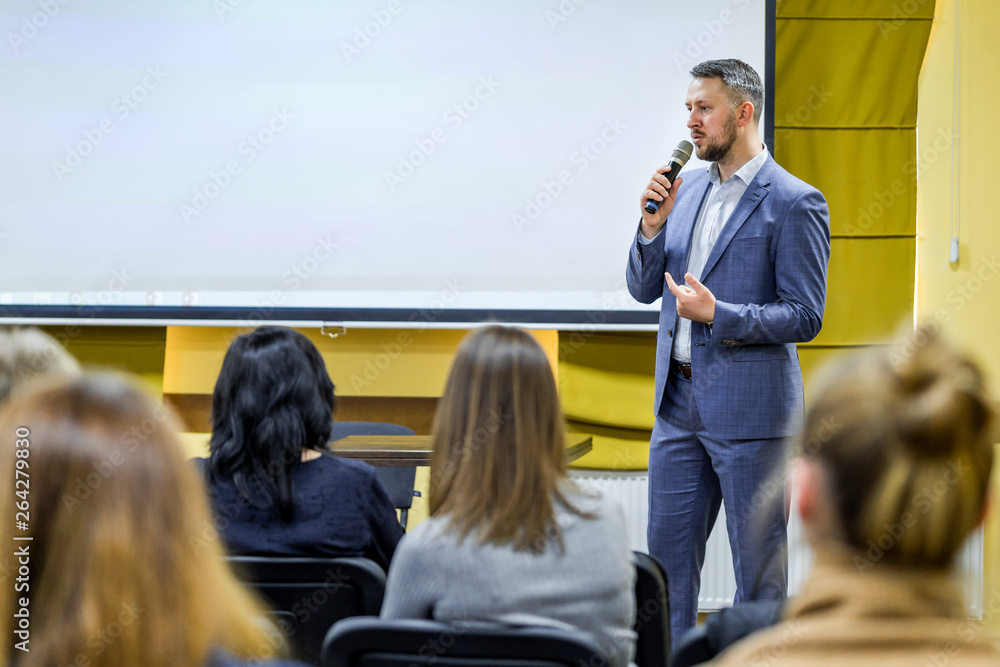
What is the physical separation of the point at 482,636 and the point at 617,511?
0.31 metres

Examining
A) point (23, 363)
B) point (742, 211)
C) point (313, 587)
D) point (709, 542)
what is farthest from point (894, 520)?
point (709, 542)

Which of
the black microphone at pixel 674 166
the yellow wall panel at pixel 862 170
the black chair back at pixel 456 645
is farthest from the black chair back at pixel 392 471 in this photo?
the black chair back at pixel 456 645

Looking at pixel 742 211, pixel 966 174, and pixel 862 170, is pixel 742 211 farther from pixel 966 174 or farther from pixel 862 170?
pixel 966 174

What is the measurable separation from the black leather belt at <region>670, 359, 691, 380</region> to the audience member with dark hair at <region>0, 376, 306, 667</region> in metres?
1.60

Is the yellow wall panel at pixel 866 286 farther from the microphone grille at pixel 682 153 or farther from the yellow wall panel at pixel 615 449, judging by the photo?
the microphone grille at pixel 682 153

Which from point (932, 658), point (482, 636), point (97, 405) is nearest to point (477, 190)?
point (482, 636)

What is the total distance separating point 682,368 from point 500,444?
3.45 feet

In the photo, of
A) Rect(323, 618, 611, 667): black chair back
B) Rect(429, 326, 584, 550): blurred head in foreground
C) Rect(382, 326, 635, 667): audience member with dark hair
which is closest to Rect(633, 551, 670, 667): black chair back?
Rect(382, 326, 635, 667): audience member with dark hair

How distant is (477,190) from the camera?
3.06m

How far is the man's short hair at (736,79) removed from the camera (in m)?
2.25

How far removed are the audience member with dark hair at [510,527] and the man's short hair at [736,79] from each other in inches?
49.5

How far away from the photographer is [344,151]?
3.08m

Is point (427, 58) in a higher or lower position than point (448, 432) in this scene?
higher

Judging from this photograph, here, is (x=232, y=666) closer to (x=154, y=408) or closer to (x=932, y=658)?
(x=154, y=408)
